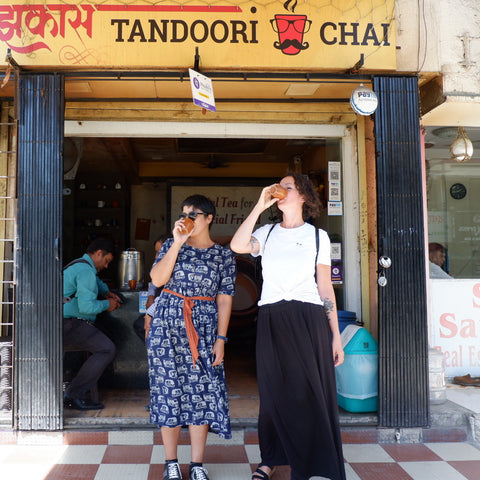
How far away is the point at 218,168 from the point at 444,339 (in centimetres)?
544

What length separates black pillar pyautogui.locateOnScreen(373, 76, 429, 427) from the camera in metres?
3.54

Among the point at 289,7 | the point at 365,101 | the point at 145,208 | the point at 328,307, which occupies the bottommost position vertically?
the point at 328,307

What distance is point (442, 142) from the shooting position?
17.0ft

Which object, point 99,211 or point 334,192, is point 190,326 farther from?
point 99,211

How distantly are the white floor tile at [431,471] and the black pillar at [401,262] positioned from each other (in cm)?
38

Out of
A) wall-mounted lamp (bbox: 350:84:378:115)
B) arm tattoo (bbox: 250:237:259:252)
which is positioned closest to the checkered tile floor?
arm tattoo (bbox: 250:237:259:252)

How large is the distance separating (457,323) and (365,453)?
1999 mm

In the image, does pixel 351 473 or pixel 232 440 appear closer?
pixel 351 473

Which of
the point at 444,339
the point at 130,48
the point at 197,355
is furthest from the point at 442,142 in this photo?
the point at 197,355

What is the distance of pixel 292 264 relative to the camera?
2695 mm

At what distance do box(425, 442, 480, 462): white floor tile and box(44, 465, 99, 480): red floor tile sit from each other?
236cm

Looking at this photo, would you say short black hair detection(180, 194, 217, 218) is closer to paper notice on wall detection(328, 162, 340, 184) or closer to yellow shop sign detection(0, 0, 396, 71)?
yellow shop sign detection(0, 0, 396, 71)

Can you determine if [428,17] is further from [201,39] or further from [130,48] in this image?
[130,48]

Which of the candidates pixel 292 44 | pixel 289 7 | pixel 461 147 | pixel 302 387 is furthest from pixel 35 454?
pixel 461 147
